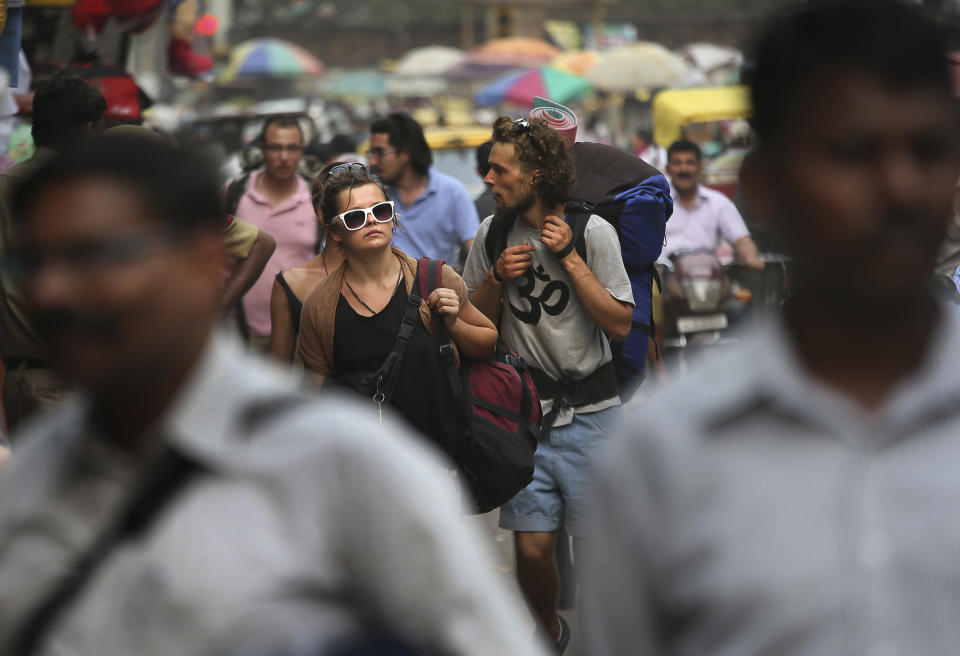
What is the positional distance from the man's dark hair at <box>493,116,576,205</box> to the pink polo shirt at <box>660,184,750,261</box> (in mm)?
5203

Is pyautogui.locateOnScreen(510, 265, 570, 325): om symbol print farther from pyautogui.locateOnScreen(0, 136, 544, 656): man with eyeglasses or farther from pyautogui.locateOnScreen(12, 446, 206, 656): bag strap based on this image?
pyautogui.locateOnScreen(12, 446, 206, 656): bag strap

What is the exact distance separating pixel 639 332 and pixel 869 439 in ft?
14.2

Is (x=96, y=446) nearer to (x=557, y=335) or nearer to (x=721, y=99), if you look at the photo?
(x=557, y=335)

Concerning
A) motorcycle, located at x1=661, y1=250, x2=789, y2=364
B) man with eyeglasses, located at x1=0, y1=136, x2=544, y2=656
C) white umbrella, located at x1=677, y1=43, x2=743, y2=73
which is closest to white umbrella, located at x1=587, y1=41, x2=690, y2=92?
white umbrella, located at x1=677, y1=43, x2=743, y2=73

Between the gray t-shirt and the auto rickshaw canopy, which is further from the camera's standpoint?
the auto rickshaw canopy

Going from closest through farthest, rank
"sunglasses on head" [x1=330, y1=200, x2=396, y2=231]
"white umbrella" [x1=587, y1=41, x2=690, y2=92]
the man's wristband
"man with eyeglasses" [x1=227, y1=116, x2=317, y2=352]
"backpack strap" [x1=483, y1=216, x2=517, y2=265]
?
"sunglasses on head" [x1=330, y1=200, x2=396, y2=231]
the man's wristband
"backpack strap" [x1=483, y1=216, x2=517, y2=265]
"man with eyeglasses" [x1=227, y1=116, x2=317, y2=352]
"white umbrella" [x1=587, y1=41, x2=690, y2=92]

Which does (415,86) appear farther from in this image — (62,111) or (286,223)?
(62,111)

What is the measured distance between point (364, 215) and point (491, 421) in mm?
891

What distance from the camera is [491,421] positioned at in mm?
5289

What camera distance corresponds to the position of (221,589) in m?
1.73

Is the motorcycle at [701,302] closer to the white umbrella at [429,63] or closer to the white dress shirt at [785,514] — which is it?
the white dress shirt at [785,514]

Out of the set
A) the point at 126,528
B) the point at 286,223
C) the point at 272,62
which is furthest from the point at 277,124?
the point at 272,62

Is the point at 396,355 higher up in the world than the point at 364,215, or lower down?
lower down

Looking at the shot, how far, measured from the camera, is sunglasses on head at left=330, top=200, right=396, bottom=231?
5.45 meters
